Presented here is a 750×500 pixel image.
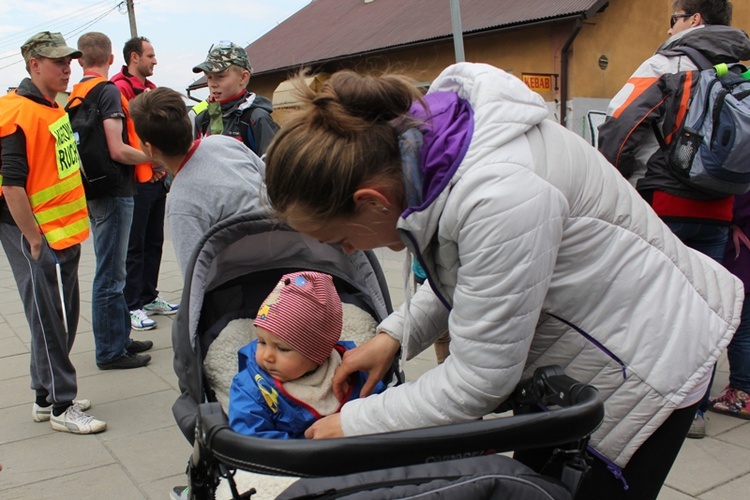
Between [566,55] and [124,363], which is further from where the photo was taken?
[566,55]

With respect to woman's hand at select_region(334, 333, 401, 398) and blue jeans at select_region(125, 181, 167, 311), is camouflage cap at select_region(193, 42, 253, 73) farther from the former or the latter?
woman's hand at select_region(334, 333, 401, 398)

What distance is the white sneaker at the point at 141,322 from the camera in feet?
19.1

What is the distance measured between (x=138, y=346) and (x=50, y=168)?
1811 millimetres

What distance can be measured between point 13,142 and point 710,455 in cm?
364

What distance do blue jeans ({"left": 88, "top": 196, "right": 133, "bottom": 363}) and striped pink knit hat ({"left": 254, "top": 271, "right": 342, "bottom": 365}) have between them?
9.05 ft

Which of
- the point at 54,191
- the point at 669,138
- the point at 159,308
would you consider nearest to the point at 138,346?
Result: the point at 159,308

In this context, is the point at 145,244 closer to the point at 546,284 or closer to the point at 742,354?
the point at 742,354

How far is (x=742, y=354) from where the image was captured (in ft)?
11.9

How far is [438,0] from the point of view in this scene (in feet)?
54.1

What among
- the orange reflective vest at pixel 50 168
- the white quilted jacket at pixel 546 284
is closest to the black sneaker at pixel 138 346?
the orange reflective vest at pixel 50 168

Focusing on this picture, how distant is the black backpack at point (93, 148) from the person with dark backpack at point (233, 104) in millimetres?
672

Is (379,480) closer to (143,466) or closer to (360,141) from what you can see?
(360,141)

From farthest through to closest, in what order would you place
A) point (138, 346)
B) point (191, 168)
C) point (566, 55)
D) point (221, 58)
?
point (566, 55) → point (138, 346) → point (221, 58) → point (191, 168)

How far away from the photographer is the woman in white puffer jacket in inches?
52.3
